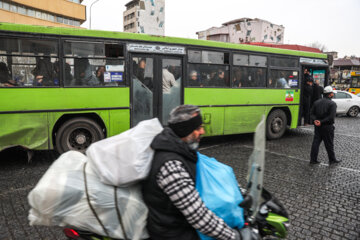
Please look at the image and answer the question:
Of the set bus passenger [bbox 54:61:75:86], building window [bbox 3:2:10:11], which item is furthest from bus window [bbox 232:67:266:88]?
building window [bbox 3:2:10:11]

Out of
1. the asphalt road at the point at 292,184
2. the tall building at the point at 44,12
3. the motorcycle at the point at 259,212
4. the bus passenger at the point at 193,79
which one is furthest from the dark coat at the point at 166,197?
the tall building at the point at 44,12

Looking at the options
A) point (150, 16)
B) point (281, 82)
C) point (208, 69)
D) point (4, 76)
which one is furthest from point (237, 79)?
point (150, 16)

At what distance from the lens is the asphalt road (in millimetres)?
3633

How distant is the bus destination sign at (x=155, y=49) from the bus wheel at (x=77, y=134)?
208cm

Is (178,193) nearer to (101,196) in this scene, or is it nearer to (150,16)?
(101,196)

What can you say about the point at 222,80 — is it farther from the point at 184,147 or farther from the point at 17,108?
the point at 184,147

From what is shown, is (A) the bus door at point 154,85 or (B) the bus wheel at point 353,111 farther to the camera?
(B) the bus wheel at point 353,111

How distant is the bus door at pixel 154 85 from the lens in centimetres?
717

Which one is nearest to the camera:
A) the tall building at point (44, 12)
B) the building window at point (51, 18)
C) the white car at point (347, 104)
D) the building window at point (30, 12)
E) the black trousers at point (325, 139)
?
the black trousers at point (325, 139)

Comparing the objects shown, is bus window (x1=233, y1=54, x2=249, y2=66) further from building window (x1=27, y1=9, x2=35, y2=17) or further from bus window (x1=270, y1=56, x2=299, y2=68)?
building window (x1=27, y1=9, x2=35, y2=17)

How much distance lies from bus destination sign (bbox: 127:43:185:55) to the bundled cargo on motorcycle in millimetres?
5525

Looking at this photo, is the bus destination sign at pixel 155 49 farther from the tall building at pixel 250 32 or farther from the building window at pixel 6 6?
the tall building at pixel 250 32

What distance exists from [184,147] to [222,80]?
6737mm

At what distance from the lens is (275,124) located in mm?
9500
